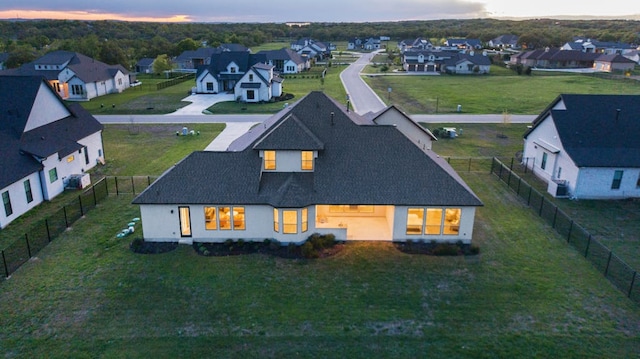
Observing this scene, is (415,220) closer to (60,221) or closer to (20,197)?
(60,221)

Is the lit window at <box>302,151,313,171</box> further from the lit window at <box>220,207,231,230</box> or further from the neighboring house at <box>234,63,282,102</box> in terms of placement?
the neighboring house at <box>234,63,282,102</box>

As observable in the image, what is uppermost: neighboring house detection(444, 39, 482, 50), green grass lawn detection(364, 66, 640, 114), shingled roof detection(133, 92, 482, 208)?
neighboring house detection(444, 39, 482, 50)

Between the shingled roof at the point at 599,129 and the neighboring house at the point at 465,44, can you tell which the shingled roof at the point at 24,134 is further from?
the neighboring house at the point at 465,44

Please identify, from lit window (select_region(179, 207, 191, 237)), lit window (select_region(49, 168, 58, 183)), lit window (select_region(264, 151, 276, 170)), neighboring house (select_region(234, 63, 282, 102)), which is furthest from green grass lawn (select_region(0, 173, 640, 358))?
neighboring house (select_region(234, 63, 282, 102))

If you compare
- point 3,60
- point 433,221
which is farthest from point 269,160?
point 3,60

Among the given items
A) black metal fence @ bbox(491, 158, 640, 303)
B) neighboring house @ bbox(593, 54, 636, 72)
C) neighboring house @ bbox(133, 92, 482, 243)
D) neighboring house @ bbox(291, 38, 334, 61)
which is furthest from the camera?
neighboring house @ bbox(291, 38, 334, 61)

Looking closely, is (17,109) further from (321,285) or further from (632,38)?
(632,38)

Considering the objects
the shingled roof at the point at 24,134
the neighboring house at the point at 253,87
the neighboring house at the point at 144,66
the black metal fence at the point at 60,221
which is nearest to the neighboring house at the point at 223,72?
the neighboring house at the point at 253,87
